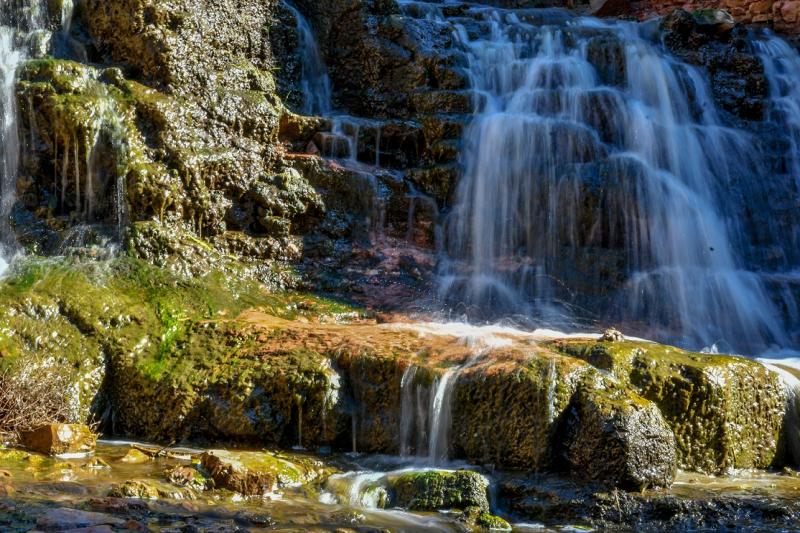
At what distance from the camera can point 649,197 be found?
37.2 feet

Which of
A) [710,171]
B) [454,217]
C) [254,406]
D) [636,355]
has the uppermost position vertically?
[710,171]

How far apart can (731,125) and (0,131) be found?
10.7 meters

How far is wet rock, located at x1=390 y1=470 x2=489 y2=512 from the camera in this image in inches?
221

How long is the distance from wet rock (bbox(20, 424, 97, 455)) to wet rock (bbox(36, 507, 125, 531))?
177 cm

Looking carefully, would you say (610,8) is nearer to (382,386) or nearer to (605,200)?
(605,200)

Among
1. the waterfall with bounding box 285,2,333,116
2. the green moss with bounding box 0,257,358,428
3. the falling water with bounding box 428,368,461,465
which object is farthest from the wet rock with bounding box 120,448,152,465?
the waterfall with bounding box 285,2,333,116

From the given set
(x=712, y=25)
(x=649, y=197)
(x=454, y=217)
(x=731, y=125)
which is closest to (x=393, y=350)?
(x=454, y=217)

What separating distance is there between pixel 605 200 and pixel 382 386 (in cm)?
542

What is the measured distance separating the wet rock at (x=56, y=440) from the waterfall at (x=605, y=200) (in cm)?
481

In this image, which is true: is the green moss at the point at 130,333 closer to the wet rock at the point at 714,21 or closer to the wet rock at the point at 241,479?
the wet rock at the point at 241,479

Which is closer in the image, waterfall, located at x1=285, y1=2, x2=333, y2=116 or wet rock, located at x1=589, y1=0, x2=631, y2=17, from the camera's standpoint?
waterfall, located at x1=285, y1=2, x2=333, y2=116

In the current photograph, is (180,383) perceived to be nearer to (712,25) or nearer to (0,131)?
(0,131)

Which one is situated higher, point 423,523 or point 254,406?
point 254,406

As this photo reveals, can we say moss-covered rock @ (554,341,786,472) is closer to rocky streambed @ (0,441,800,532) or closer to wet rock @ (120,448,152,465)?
rocky streambed @ (0,441,800,532)
